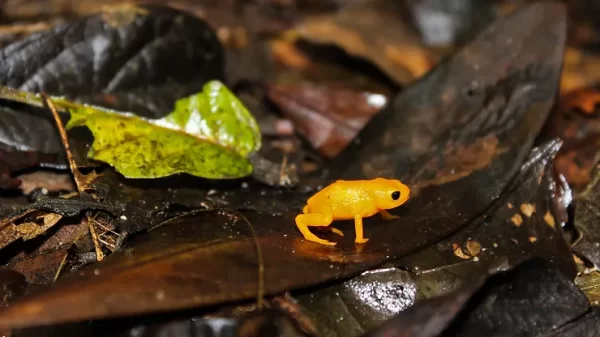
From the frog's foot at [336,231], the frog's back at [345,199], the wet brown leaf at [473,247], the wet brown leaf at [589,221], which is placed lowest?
the frog's foot at [336,231]

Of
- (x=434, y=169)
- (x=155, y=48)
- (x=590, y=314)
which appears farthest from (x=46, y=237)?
(x=590, y=314)

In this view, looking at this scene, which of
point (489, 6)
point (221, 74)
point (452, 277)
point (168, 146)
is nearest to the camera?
point (452, 277)

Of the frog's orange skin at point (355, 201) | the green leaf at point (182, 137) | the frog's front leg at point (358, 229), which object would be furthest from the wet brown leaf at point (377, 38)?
the frog's front leg at point (358, 229)

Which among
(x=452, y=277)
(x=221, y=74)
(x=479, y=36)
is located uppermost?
(x=479, y=36)

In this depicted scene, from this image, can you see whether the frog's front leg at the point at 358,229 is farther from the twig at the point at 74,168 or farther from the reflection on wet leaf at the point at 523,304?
the twig at the point at 74,168

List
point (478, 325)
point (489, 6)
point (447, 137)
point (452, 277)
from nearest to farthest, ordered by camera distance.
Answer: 1. point (478, 325)
2. point (452, 277)
3. point (447, 137)
4. point (489, 6)

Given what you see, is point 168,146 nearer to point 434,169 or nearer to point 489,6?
point 434,169

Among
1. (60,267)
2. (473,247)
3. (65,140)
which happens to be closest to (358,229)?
(473,247)
